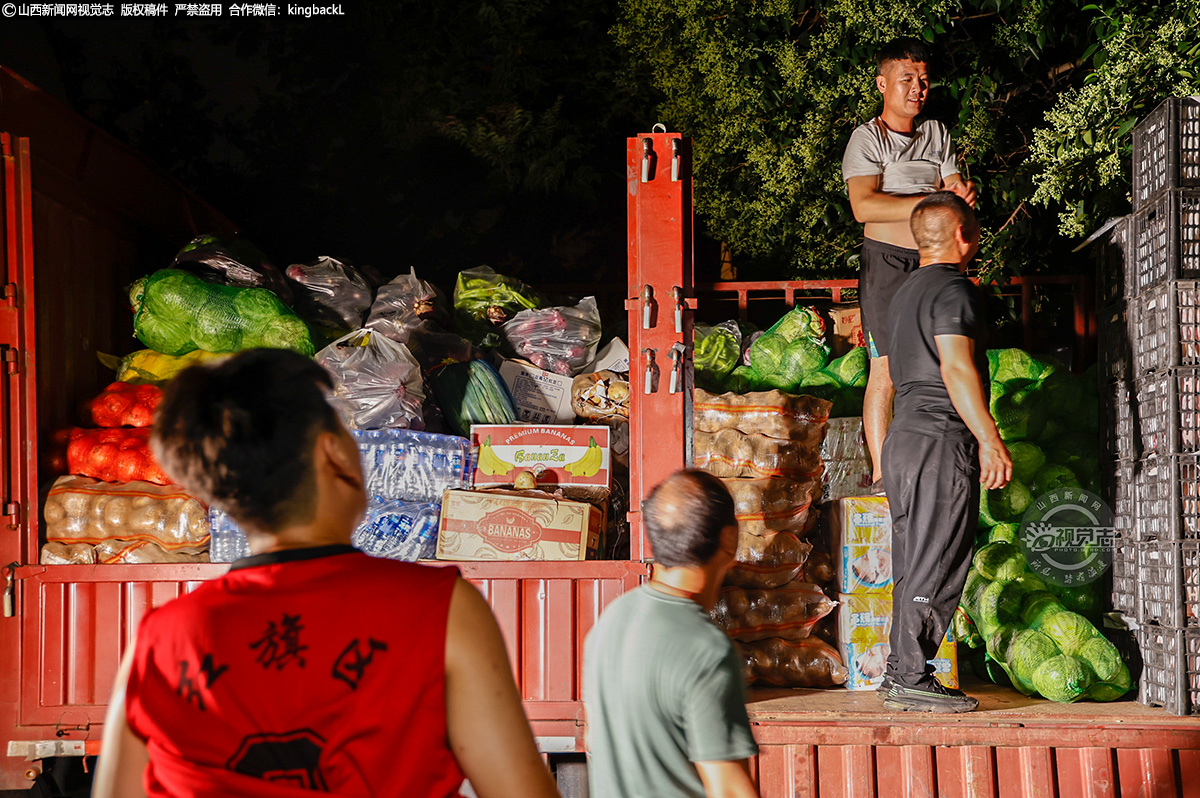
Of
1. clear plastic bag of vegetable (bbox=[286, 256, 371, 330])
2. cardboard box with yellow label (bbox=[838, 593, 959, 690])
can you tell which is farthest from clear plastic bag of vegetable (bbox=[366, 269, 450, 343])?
cardboard box with yellow label (bbox=[838, 593, 959, 690])

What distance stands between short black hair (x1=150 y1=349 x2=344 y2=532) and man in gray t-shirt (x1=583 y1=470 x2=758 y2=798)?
0.98 metres

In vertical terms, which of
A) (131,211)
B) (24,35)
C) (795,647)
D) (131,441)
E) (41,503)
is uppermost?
(24,35)

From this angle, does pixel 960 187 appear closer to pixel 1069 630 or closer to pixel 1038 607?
pixel 1038 607

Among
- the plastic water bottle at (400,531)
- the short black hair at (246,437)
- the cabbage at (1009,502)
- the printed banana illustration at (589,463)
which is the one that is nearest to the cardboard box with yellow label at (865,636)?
the cabbage at (1009,502)

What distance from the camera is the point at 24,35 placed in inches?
493

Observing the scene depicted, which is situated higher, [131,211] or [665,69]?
[665,69]

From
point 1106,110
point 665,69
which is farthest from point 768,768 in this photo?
point 665,69

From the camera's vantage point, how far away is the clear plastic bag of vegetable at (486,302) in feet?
18.1

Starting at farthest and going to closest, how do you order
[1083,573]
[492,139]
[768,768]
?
[492,139] → [1083,573] → [768,768]

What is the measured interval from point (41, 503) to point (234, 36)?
10426 mm

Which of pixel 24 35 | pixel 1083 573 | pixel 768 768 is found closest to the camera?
pixel 768 768

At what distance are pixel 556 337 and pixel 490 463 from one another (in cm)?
104

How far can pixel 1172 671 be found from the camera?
139 inches

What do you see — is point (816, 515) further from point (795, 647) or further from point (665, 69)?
point (665, 69)
